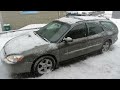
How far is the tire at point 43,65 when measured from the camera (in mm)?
4382

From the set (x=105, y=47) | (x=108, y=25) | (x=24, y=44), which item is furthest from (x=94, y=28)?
(x=24, y=44)

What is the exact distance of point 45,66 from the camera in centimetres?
452

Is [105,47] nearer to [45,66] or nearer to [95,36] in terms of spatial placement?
[95,36]

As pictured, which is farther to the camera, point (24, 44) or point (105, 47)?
point (105, 47)

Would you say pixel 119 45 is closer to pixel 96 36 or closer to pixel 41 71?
pixel 96 36

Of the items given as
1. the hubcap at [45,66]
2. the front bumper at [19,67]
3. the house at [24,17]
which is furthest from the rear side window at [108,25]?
the house at [24,17]

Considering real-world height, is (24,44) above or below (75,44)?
above

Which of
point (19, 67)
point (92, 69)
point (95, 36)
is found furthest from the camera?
point (95, 36)

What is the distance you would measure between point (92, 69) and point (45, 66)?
1.57 m

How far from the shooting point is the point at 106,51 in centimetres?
630

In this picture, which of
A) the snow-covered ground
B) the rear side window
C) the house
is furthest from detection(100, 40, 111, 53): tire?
the house

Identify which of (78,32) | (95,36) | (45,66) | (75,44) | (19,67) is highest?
(78,32)

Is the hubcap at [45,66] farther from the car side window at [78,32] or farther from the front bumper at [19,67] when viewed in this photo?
the car side window at [78,32]

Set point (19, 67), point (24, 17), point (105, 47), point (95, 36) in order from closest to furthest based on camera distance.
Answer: point (19, 67), point (95, 36), point (105, 47), point (24, 17)
